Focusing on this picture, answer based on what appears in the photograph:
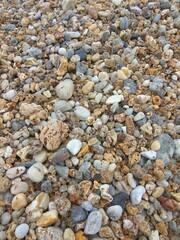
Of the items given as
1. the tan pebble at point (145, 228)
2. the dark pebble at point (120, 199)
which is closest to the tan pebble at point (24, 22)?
the dark pebble at point (120, 199)

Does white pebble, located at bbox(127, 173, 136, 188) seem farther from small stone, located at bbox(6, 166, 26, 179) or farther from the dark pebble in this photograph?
small stone, located at bbox(6, 166, 26, 179)

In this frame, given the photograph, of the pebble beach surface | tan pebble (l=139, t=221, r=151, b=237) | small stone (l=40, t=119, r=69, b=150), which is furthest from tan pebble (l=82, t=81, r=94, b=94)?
tan pebble (l=139, t=221, r=151, b=237)

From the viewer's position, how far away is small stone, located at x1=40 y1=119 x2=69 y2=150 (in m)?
1.18

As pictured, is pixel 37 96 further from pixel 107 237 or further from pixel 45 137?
pixel 107 237

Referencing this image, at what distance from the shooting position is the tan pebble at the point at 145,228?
1.10m

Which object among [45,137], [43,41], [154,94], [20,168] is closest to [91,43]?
[43,41]

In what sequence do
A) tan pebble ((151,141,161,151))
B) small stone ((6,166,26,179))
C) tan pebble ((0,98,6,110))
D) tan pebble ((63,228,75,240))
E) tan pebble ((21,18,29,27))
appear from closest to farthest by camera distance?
tan pebble ((63,228,75,240)), small stone ((6,166,26,179)), tan pebble ((151,141,161,151)), tan pebble ((0,98,6,110)), tan pebble ((21,18,29,27))

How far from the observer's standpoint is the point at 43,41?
1.62m

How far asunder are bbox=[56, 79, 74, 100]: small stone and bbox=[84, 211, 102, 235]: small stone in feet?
1.60

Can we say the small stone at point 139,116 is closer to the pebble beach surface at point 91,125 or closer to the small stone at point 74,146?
the pebble beach surface at point 91,125

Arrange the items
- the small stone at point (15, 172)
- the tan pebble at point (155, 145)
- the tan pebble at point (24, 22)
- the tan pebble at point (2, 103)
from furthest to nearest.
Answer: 1. the tan pebble at point (24, 22)
2. the tan pebble at point (2, 103)
3. the tan pebble at point (155, 145)
4. the small stone at point (15, 172)

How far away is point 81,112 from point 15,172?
331mm

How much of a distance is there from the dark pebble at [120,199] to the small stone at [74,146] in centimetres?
Result: 20

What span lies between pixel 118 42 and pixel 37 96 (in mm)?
474
